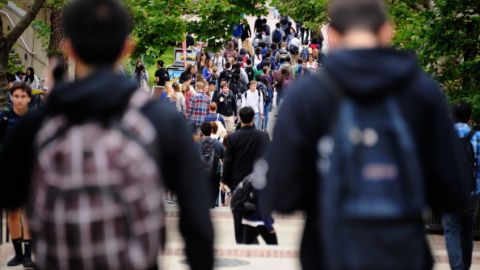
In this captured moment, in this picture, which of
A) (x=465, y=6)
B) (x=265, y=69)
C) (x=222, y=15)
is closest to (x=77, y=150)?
(x=465, y=6)

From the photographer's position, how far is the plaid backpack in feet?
12.3

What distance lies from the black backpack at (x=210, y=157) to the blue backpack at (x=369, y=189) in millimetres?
14891

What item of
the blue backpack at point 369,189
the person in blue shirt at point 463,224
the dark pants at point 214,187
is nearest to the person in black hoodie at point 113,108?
the blue backpack at point 369,189

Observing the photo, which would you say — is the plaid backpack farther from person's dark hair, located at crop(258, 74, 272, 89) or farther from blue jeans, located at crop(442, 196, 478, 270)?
person's dark hair, located at crop(258, 74, 272, 89)

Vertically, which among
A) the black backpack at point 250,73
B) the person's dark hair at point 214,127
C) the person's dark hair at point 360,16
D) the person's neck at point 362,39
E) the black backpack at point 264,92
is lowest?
the person's neck at point 362,39

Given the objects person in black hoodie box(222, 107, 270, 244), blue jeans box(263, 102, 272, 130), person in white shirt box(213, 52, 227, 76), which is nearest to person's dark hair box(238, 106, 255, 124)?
person in black hoodie box(222, 107, 270, 244)

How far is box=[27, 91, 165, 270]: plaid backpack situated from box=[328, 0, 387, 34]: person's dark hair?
0.78m

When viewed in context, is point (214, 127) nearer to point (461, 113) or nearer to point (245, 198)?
point (245, 198)

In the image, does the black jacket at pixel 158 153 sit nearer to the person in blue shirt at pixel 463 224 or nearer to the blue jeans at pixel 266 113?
the person in blue shirt at pixel 463 224

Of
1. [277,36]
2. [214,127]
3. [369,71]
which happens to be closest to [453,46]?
[214,127]

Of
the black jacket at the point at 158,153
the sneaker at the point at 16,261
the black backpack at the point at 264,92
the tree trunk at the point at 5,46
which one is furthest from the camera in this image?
the black backpack at the point at 264,92

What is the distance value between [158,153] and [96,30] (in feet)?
1.49

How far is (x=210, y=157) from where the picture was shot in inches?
752

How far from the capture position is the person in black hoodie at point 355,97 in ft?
13.1
